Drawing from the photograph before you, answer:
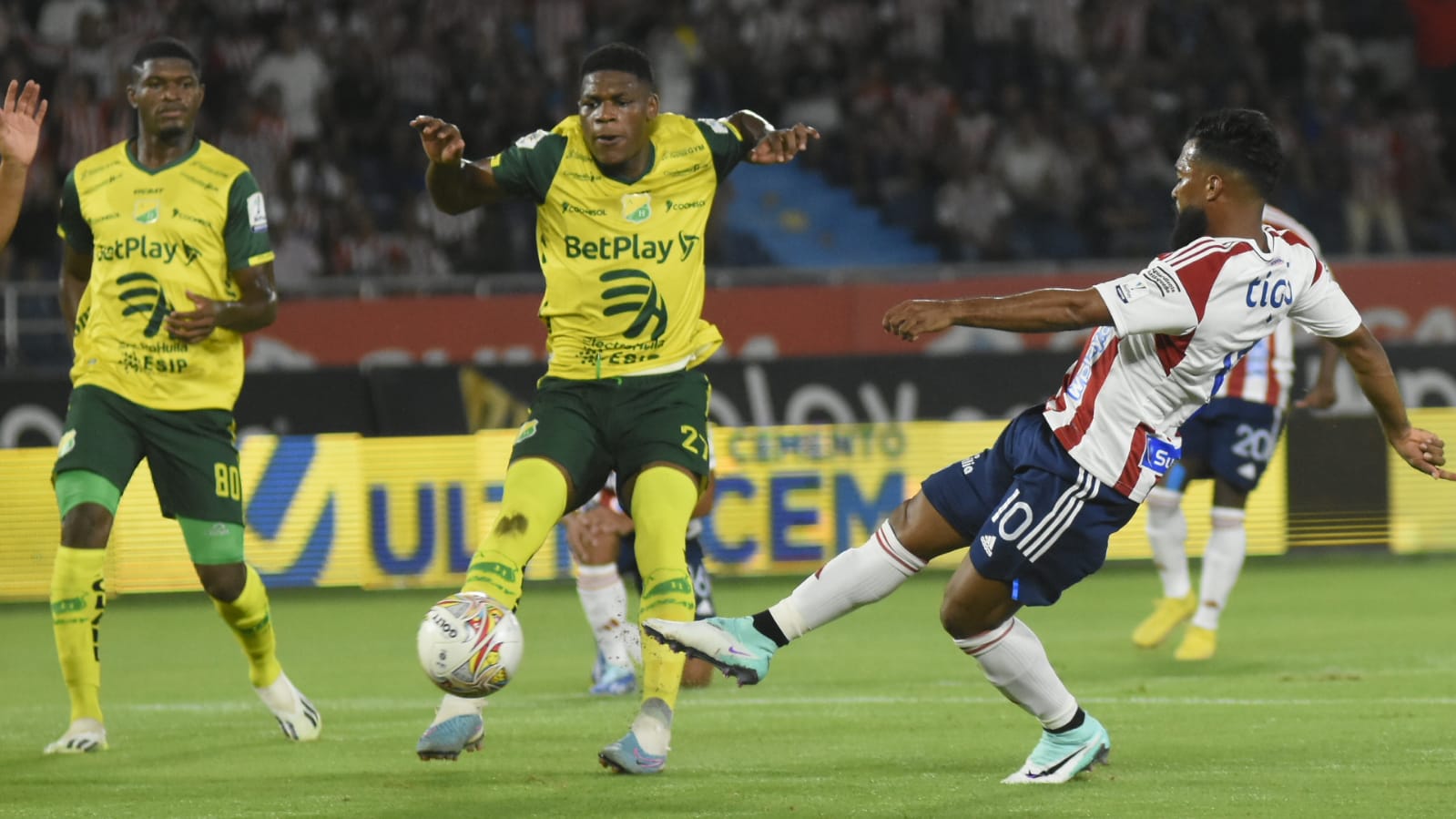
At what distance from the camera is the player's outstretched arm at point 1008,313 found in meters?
5.26

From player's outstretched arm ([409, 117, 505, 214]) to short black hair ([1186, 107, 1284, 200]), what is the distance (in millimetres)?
2265

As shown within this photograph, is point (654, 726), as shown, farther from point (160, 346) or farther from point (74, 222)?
point (74, 222)

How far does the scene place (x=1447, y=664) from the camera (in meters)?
9.16

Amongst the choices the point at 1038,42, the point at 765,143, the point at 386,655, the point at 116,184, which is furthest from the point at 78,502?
the point at 1038,42

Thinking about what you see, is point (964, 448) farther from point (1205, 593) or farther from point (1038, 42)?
point (1038, 42)

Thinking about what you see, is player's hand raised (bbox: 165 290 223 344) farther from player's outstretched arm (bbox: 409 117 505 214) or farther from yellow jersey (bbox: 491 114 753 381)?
yellow jersey (bbox: 491 114 753 381)

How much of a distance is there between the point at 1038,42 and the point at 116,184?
15672 millimetres

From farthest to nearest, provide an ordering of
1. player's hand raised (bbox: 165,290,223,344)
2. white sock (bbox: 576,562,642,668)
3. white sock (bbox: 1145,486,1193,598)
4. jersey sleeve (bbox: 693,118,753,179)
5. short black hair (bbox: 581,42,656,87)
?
white sock (bbox: 1145,486,1193,598), white sock (bbox: 576,562,642,668), player's hand raised (bbox: 165,290,223,344), jersey sleeve (bbox: 693,118,753,179), short black hair (bbox: 581,42,656,87)

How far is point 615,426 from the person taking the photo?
647cm

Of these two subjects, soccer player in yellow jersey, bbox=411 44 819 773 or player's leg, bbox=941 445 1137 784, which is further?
soccer player in yellow jersey, bbox=411 44 819 773

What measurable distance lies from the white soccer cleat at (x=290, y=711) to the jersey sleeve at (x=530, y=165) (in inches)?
85.1

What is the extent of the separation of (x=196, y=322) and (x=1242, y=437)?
17.4ft

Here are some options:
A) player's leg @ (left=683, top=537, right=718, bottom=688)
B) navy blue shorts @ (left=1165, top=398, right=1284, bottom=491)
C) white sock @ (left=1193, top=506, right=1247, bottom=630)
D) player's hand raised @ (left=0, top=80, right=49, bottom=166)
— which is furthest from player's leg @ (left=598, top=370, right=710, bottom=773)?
navy blue shorts @ (left=1165, top=398, right=1284, bottom=491)

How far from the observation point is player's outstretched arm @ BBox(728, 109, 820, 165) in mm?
6688
